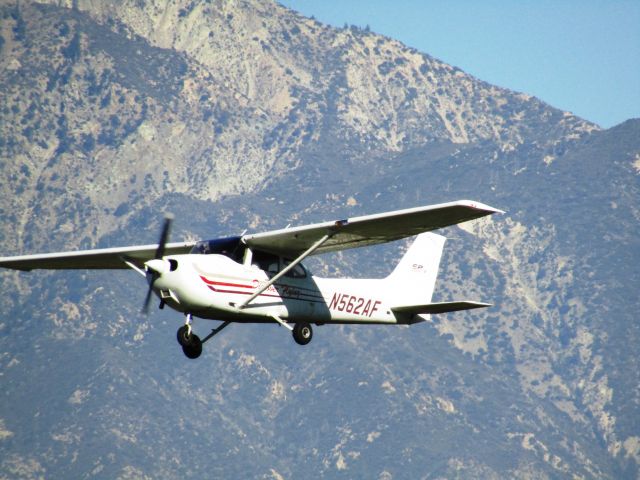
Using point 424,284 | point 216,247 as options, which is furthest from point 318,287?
point 424,284

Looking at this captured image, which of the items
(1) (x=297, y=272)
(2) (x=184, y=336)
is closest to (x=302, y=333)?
(1) (x=297, y=272)

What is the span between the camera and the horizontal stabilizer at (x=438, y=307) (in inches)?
1481

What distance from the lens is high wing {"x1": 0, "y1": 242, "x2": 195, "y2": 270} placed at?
40.9 meters

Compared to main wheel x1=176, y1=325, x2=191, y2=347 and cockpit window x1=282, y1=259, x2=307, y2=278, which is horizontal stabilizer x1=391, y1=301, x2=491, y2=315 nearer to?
cockpit window x1=282, y1=259, x2=307, y2=278

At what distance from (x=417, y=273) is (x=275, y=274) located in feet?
30.1

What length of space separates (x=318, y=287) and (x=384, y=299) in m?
3.75

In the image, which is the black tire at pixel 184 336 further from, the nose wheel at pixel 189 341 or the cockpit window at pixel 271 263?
the cockpit window at pixel 271 263

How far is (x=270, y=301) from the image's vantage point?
3812 cm

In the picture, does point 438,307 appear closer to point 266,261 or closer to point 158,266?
point 266,261

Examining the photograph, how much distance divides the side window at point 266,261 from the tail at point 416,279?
210 inches

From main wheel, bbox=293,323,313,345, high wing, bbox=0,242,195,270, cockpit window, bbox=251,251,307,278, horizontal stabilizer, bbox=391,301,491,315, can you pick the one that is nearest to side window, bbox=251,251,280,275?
cockpit window, bbox=251,251,307,278

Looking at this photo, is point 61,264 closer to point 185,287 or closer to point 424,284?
point 185,287

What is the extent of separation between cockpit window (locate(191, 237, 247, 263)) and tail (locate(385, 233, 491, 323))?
6573 mm

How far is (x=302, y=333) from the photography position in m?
39.4
